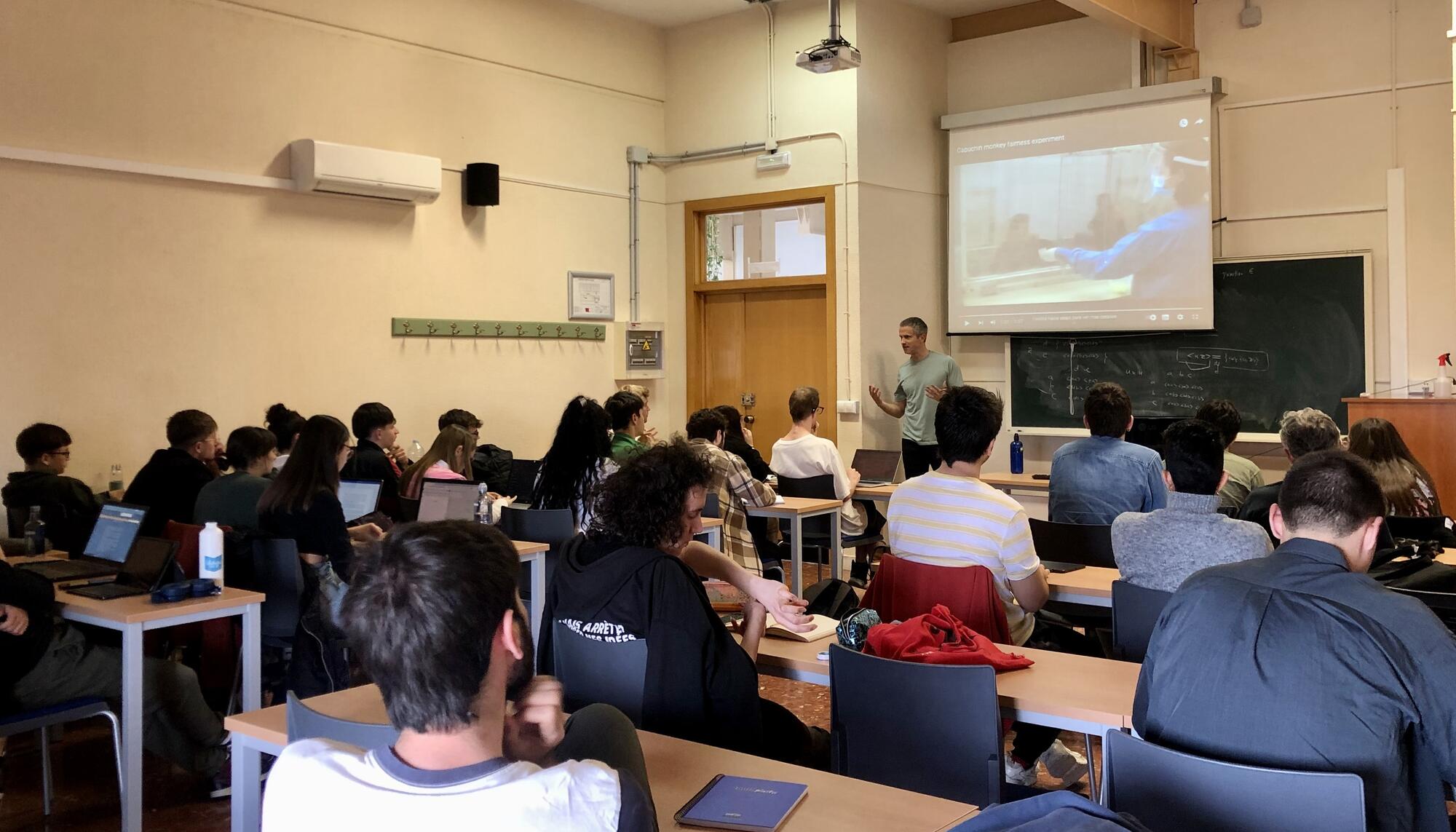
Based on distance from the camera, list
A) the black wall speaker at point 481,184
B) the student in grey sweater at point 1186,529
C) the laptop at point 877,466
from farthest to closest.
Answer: the black wall speaker at point 481,184 < the laptop at point 877,466 < the student in grey sweater at point 1186,529

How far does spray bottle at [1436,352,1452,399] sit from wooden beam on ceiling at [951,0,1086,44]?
3.32 meters

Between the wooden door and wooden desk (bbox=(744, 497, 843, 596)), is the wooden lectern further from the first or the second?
the wooden door

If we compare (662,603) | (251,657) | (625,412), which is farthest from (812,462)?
(662,603)

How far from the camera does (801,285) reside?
849cm

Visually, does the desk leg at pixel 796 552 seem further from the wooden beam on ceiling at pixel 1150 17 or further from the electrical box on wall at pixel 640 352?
the wooden beam on ceiling at pixel 1150 17

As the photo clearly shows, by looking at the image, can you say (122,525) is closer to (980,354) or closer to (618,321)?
(618,321)

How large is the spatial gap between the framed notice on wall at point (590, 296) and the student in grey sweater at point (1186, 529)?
18.7ft

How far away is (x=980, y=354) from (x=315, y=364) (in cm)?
472

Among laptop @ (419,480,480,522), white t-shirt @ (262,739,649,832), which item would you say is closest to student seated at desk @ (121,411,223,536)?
laptop @ (419,480,480,522)

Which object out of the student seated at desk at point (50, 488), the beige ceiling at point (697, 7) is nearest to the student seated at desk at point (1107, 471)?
the student seated at desk at point (50, 488)

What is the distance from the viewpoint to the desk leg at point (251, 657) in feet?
12.2

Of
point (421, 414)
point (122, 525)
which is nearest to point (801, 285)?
point (421, 414)

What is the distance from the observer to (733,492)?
561cm

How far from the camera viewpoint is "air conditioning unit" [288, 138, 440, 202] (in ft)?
21.9
